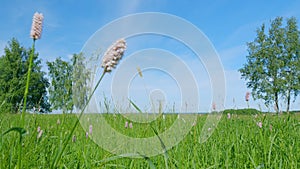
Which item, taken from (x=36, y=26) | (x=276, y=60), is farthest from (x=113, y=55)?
(x=276, y=60)

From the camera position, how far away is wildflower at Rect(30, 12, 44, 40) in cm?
77

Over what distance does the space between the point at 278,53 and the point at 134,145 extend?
39.4 metres

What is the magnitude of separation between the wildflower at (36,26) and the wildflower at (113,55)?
191 mm

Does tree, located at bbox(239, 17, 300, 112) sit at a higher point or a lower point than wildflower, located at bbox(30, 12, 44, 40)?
higher

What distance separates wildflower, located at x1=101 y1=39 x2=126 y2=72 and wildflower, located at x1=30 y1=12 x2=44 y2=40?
0.63 ft

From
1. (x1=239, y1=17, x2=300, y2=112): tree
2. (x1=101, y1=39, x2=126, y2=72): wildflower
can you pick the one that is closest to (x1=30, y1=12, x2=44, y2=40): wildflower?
(x1=101, y1=39, x2=126, y2=72): wildflower

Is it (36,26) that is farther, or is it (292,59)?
(292,59)

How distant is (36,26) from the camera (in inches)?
31.0

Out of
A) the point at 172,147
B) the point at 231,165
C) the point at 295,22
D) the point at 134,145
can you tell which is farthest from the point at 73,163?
the point at 295,22

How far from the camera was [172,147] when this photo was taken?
2.34 metres

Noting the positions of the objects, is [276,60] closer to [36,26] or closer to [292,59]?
[292,59]

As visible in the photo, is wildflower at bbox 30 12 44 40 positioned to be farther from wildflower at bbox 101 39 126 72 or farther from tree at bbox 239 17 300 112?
tree at bbox 239 17 300 112

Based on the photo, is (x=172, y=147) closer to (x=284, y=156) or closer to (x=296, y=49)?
(x=284, y=156)

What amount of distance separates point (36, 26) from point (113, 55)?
23 cm
